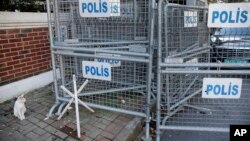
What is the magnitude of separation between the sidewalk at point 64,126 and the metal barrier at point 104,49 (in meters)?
0.20

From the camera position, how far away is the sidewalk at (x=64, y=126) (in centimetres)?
333

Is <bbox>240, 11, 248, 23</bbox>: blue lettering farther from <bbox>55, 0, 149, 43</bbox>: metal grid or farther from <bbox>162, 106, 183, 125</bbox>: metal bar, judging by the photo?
<bbox>162, 106, 183, 125</bbox>: metal bar

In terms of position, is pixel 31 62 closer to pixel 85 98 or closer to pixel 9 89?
pixel 9 89

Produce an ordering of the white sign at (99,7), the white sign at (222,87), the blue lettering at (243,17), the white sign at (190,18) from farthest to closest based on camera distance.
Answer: the white sign at (190,18) < the white sign at (99,7) < the white sign at (222,87) < the blue lettering at (243,17)

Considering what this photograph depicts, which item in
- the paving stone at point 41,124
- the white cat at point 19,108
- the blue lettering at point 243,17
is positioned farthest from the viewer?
the white cat at point 19,108

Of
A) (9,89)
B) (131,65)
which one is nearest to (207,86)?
(131,65)

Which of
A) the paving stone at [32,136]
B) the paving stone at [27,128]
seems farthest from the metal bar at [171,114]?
the paving stone at [27,128]

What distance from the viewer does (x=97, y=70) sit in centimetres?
348

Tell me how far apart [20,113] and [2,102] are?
2.45 feet

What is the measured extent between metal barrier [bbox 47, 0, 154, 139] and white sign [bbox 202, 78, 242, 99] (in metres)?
0.94

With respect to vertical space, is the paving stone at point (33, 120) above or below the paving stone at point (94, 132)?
above

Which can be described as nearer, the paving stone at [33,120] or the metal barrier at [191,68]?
the metal barrier at [191,68]

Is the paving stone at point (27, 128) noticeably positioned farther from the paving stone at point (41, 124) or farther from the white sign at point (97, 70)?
the white sign at point (97, 70)

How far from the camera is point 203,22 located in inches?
168
